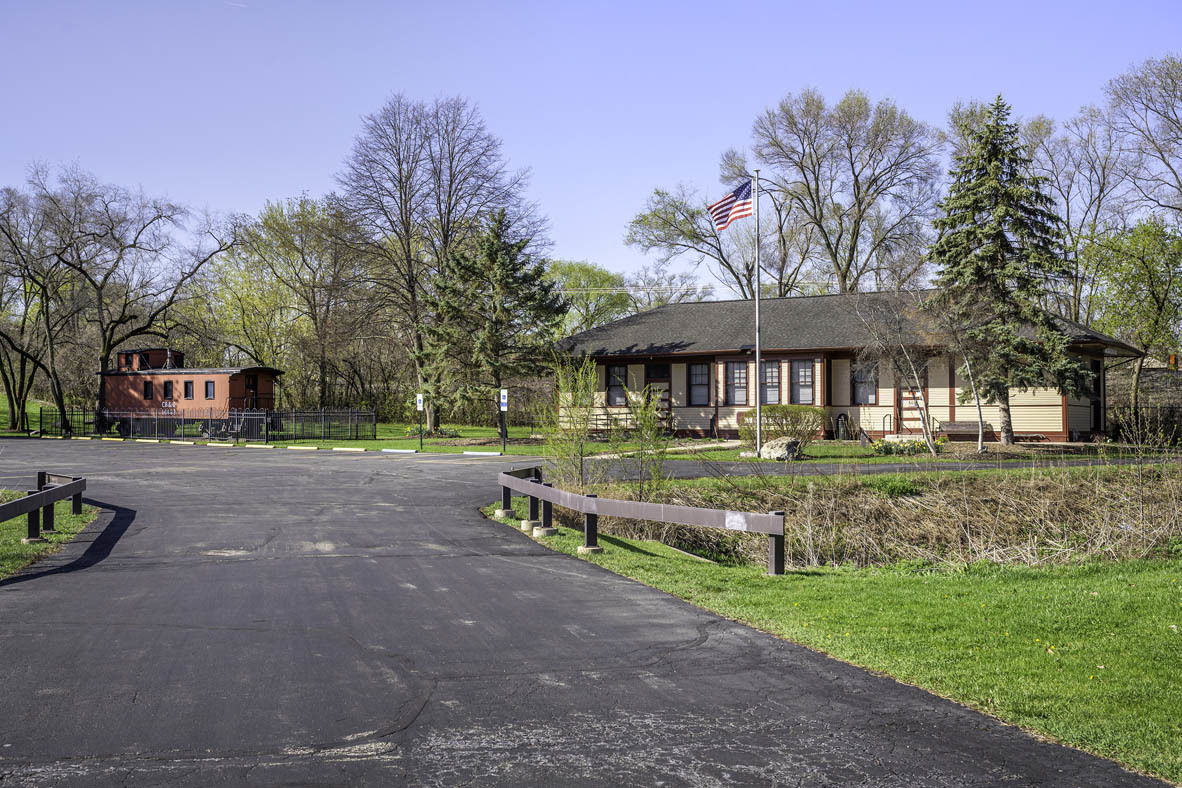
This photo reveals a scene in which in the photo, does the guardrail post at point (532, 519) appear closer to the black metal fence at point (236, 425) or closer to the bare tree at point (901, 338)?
the bare tree at point (901, 338)

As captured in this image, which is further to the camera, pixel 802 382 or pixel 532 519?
pixel 802 382

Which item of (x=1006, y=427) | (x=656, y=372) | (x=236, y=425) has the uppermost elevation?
(x=656, y=372)

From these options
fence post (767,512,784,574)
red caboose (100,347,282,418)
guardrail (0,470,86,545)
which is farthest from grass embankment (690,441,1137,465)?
red caboose (100,347,282,418)

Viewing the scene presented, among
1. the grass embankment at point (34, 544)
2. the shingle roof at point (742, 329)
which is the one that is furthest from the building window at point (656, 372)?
the grass embankment at point (34, 544)

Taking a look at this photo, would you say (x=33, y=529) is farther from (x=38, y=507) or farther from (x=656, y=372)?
(x=656, y=372)

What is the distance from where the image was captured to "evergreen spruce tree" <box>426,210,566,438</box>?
127ft

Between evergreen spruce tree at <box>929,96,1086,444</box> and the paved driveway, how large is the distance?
21.1 m

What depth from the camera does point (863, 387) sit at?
Answer: 3488cm

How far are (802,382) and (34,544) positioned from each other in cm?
2888

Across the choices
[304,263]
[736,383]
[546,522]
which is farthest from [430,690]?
[304,263]

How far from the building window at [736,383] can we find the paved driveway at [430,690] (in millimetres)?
27576

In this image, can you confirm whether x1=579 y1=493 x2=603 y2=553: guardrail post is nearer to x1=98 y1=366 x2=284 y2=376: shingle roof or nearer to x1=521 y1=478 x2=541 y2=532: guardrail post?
x1=521 y1=478 x2=541 y2=532: guardrail post

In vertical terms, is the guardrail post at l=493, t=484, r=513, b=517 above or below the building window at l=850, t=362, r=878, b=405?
below

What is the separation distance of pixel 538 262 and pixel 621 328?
17.0 feet
